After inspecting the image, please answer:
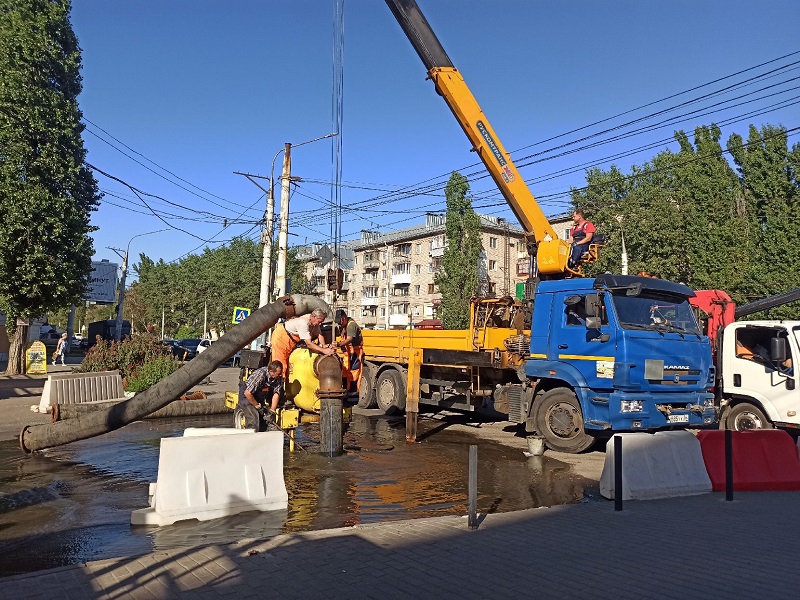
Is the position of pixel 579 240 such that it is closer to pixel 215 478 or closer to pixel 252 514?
pixel 252 514

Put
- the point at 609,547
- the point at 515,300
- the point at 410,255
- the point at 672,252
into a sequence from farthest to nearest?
the point at 410,255
the point at 672,252
the point at 515,300
the point at 609,547

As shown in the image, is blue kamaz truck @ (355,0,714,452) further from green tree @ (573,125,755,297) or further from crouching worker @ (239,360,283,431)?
green tree @ (573,125,755,297)

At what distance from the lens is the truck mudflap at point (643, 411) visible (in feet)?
32.5

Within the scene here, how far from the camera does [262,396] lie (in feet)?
33.5

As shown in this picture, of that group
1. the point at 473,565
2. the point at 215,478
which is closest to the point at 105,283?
the point at 215,478

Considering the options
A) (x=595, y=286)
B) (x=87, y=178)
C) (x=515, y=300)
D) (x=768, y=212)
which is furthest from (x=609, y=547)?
(x=768, y=212)

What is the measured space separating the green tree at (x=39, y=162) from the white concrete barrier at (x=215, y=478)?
18172 millimetres

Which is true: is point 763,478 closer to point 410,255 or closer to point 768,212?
point 768,212

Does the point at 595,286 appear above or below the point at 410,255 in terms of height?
below

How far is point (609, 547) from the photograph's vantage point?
5.57 meters

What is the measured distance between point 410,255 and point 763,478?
64.9 m

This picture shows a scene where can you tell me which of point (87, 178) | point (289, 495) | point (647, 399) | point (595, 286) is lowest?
point (289, 495)

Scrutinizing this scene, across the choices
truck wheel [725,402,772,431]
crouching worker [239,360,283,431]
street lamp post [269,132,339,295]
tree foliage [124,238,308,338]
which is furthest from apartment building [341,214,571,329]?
crouching worker [239,360,283,431]

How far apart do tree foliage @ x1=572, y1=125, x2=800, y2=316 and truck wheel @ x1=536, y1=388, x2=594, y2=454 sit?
84.3ft
